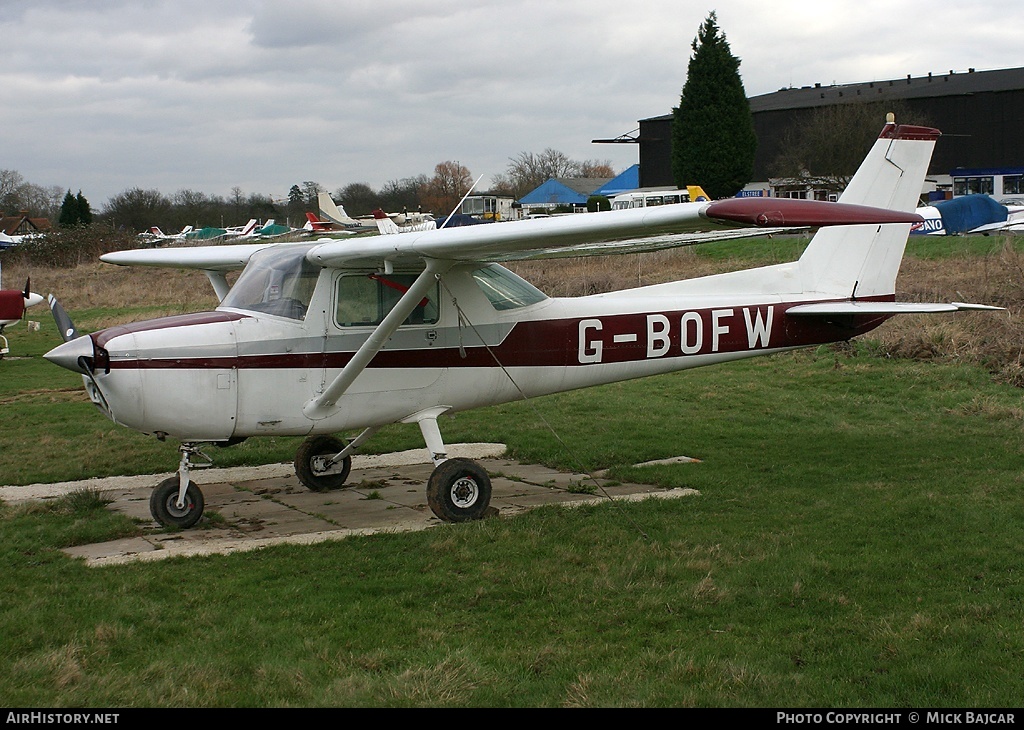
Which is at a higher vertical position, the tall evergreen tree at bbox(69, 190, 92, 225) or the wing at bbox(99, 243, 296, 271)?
the tall evergreen tree at bbox(69, 190, 92, 225)

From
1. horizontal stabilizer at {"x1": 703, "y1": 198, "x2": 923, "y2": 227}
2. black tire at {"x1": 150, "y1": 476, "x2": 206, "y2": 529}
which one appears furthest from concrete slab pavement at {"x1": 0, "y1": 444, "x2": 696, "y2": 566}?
horizontal stabilizer at {"x1": 703, "y1": 198, "x2": 923, "y2": 227}

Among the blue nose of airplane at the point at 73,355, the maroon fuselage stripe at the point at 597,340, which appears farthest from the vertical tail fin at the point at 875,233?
→ the blue nose of airplane at the point at 73,355

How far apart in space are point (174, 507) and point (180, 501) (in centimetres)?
8

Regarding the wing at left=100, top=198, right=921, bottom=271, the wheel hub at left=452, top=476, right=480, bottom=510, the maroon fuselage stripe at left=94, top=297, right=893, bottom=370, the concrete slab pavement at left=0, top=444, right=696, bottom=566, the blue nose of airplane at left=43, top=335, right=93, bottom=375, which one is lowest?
the concrete slab pavement at left=0, top=444, right=696, bottom=566

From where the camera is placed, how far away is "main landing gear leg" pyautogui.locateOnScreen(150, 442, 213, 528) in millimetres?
7918

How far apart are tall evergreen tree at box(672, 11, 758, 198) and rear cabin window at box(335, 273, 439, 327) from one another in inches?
1585

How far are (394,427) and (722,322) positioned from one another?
480 centimetres

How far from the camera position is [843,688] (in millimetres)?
4469

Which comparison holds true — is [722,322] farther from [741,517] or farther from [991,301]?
[991,301]

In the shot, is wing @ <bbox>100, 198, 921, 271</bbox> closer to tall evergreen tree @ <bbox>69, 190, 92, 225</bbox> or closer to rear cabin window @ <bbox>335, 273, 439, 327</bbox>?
rear cabin window @ <bbox>335, 273, 439, 327</bbox>

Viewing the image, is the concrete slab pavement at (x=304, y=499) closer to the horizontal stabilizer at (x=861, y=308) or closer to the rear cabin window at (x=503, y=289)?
the rear cabin window at (x=503, y=289)

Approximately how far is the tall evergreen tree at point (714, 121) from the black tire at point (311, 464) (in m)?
39.7

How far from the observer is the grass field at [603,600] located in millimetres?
4555

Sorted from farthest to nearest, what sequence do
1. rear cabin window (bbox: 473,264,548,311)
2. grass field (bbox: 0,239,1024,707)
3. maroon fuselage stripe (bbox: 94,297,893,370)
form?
rear cabin window (bbox: 473,264,548,311), maroon fuselage stripe (bbox: 94,297,893,370), grass field (bbox: 0,239,1024,707)
